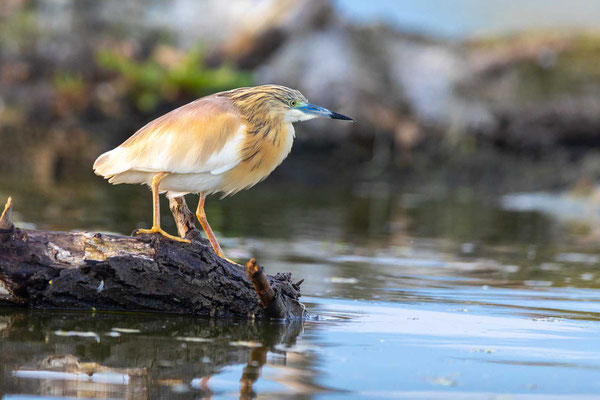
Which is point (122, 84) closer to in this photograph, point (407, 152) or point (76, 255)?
point (407, 152)

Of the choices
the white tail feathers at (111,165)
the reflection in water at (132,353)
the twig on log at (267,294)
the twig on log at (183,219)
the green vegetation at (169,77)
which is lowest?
the reflection in water at (132,353)

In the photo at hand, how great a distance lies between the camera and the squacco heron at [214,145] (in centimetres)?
716

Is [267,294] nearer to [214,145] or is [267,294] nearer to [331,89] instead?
[214,145]

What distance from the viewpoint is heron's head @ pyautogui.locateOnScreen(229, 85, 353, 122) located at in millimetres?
7410

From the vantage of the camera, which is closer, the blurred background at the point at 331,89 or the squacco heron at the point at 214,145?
the squacco heron at the point at 214,145

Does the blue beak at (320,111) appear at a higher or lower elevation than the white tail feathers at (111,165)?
higher

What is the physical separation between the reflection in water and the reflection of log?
0.14 metres

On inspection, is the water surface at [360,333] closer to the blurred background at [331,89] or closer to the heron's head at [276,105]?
the heron's head at [276,105]

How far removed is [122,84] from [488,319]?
1688cm

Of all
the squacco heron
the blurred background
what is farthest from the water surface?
the blurred background

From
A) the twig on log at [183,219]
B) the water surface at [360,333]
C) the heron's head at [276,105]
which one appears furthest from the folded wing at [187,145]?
the water surface at [360,333]

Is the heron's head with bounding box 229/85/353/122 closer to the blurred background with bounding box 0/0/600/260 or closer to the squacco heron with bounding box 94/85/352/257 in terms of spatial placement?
the squacco heron with bounding box 94/85/352/257

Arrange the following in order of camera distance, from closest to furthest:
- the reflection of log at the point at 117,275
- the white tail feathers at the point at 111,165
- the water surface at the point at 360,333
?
the water surface at the point at 360,333 < the reflection of log at the point at 117,275 < the white tail feathers at the point at 111,165

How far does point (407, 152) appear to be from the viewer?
2370 centimetres
